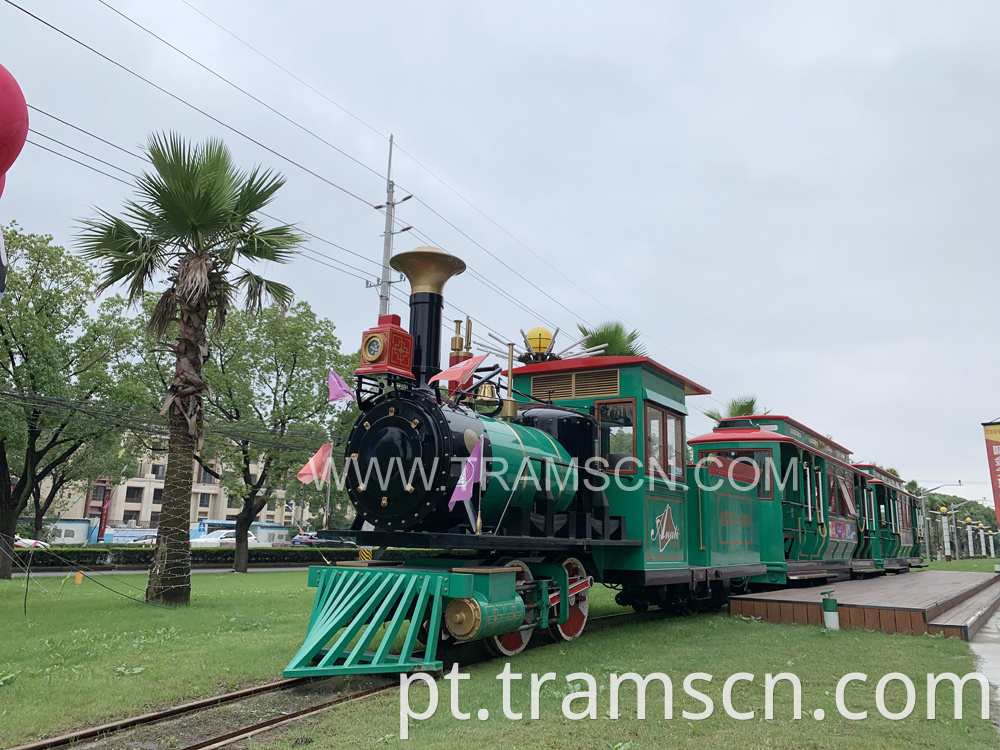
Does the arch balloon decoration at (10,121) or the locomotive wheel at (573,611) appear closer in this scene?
the arch balloon decoration at (10,121)

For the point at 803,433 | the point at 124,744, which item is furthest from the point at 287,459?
the point at 124,744

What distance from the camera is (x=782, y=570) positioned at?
12.3m

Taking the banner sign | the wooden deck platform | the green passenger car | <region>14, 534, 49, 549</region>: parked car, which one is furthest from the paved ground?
<region>14, 534, 49, 549</region>: parked car

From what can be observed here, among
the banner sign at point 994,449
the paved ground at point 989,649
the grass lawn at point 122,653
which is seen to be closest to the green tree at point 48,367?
Result: the grass lawn at point 122,653

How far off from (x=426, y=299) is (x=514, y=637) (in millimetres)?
3498

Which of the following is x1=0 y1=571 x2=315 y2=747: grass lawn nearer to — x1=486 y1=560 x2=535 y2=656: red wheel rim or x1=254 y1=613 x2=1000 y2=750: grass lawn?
x1=254 y1=613 x2=1000 y2=750: grass lawn

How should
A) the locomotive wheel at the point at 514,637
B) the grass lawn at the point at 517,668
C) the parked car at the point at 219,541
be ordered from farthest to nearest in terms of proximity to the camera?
the parked car at the point at 219,541
the locomotive wheel at the point at 514,637
the grass lawn at the point at 517,668

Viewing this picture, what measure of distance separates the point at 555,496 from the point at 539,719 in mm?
2916

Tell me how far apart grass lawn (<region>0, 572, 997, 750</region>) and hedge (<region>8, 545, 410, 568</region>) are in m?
9.84

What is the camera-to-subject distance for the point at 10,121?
2.96 m

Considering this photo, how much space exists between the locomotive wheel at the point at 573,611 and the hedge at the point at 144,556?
10.5 meters

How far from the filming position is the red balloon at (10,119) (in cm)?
293

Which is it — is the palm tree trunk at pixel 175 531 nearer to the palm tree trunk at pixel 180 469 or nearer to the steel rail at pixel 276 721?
the palm tree trunk at pixel 180 469

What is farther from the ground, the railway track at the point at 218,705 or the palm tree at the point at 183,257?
the palm tree at the point at 183,257
